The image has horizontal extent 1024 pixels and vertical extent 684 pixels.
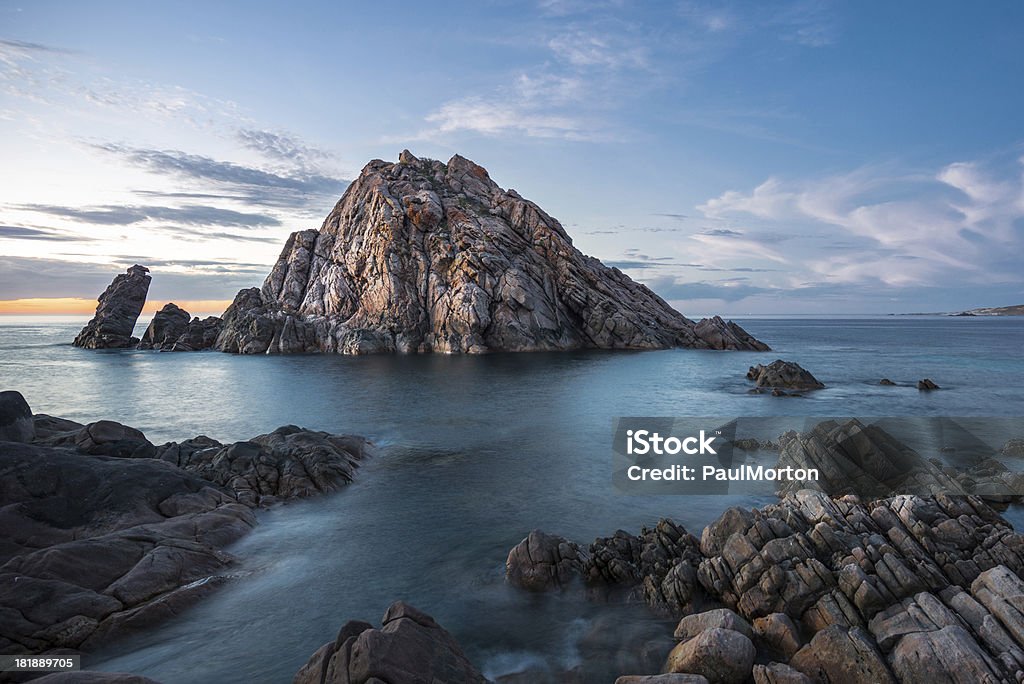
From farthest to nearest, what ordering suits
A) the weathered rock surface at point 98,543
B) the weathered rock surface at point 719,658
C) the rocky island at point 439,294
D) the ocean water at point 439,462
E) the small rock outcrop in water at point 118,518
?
the rocky island at point 439,294 → the ocean water at point 439,462 → the small rock outcrop in water at point 118,518 → the weathered rock surface at point 98,543 → the weathered rock surface at point 719,658

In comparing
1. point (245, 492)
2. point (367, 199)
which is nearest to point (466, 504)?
point (245, 492)

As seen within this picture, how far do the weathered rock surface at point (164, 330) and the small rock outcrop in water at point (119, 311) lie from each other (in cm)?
484

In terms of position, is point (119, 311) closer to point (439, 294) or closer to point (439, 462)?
point (439, 294)

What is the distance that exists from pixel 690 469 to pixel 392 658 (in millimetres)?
23469

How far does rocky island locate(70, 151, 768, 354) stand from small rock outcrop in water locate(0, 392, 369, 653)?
224 ft

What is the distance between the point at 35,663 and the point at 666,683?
1432 centimetres

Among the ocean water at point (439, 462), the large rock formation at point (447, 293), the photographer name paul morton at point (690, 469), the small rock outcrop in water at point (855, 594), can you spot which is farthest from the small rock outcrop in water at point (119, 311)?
the small rock outcrop in water at point (855, 594)

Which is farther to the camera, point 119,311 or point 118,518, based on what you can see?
point 119,311

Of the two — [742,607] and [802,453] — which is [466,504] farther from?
[802,453]

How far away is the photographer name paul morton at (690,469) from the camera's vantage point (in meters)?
26.7

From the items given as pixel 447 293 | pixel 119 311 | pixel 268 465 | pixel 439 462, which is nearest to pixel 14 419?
pixel 268 465

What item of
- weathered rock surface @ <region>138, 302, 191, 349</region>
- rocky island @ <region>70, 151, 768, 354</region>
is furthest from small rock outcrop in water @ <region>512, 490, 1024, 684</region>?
weathered rock surface @ <region>138, 302, 191, 349</region>

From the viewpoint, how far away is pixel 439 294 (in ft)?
329

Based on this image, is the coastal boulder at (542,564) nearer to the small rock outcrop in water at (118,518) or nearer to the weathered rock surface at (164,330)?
the small rock outcrop in water at (118,518)
